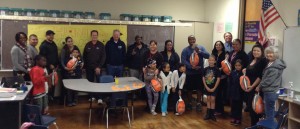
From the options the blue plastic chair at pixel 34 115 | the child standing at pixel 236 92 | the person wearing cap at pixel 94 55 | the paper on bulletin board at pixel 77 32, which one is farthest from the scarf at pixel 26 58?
the child standing at pixel 236 92

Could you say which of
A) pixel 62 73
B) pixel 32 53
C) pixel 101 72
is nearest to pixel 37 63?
pixel 32 53

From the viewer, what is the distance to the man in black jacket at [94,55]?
248 inches

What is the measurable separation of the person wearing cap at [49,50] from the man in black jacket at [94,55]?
645 millimetres

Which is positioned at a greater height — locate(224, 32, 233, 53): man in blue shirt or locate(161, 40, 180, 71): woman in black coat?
locate(224, 32, 233, 53): man in blue shirt

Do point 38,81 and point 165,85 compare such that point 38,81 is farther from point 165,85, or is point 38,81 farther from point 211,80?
point 211,80

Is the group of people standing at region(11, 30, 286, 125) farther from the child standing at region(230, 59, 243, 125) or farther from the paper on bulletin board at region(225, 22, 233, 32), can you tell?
the paper on bulletin board at region(225, 22, 233, 32)

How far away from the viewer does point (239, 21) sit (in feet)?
21.6

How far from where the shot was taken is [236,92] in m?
5.05

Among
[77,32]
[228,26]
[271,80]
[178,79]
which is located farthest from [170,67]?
[77,32]

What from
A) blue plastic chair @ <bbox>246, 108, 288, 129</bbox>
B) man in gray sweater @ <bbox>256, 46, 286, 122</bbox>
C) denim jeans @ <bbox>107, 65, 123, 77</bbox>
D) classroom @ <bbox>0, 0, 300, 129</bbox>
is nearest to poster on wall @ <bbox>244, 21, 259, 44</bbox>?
classroom @ <bbox>0, 0, 300, 129</bbox>

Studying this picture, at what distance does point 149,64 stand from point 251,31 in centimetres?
233

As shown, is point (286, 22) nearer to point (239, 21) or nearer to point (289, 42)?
point (289, 42)

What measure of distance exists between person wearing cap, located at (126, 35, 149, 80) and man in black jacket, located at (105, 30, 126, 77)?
0.21 m

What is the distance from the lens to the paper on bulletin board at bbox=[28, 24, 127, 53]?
6.27m
